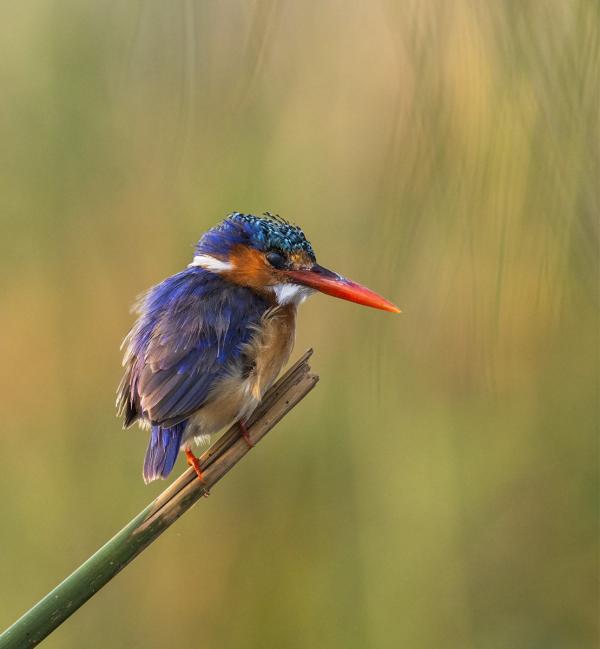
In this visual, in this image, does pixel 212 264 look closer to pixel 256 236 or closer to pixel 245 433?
pixel 256 236

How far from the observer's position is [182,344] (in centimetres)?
175

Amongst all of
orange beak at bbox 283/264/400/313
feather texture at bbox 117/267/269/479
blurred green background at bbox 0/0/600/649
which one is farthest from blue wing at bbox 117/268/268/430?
blurred green background at bbox 0/0/600/649

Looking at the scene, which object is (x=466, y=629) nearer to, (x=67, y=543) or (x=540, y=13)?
(x=67, y=543)

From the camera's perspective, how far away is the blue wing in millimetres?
1663

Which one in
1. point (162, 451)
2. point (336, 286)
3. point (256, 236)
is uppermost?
point (256, 236)

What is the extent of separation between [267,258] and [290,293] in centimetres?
9

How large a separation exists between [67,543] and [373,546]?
0.82m

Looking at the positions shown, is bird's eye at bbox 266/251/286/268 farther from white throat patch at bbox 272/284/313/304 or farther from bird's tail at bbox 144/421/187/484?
bird's tail at bbox 144/421/187/484

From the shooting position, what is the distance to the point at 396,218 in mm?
1297

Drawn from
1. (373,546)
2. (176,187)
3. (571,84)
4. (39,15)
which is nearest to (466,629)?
(373,546)

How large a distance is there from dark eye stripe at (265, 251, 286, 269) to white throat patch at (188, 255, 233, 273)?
11 centimetres

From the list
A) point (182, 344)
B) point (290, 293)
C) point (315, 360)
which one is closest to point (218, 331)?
point (182, 344)

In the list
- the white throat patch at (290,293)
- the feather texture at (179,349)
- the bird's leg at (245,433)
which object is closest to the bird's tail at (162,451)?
the feather texture at (179,349)

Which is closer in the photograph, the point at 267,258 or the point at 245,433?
the point at 245,433
